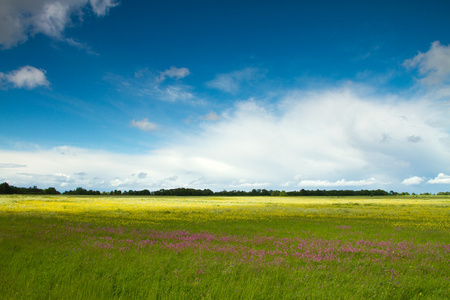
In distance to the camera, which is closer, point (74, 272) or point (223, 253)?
point (74, 272)

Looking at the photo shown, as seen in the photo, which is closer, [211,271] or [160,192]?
[211,271]

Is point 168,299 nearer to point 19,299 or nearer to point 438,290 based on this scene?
point 19,299

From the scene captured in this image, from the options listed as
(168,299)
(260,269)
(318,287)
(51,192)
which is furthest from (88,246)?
(51,192)

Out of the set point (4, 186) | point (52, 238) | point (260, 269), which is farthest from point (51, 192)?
point (260, 269)

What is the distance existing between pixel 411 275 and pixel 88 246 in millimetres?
13021

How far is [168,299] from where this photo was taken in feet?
20.7

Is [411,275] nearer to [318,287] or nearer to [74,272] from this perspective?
[318,287]

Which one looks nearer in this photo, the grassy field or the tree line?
the grassy field

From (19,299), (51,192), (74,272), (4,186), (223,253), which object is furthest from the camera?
(51,192)

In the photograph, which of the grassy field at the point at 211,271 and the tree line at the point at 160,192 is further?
the tree line at the point at 160,192

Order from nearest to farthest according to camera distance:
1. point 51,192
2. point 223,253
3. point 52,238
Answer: point 223,253 < point 52,238 < point 51,192

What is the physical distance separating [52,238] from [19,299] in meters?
8.41

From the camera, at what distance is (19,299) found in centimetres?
593

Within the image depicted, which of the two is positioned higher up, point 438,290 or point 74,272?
point 74,272
